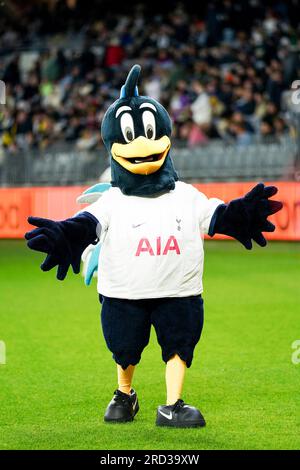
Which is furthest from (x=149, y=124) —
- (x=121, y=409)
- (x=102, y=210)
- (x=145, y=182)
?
(x=121, y=409)

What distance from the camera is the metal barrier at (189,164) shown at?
17219mm

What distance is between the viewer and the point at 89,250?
20.4 ft

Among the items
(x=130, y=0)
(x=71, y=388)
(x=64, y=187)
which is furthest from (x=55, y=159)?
(x=71, y=388)

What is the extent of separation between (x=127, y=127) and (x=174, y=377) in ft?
4.73

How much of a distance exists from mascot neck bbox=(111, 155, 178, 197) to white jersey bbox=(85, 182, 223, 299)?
40 mm

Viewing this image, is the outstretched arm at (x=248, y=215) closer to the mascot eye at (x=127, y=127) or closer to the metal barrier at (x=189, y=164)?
the mascot eye at (x=127, y=127)

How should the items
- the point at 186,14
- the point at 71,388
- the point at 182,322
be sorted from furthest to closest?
the point at 186,14
the point at 71,388
the point at 182,322

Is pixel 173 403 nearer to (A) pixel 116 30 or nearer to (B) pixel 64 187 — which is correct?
(B) pixel 64 187

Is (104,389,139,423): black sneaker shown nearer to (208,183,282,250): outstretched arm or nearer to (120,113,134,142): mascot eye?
(208,183,282,250): outstretched arm

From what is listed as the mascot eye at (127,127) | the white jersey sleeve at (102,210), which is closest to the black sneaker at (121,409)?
the white jersey sleeve at (102,210)

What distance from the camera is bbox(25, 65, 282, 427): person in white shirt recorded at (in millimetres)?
5523

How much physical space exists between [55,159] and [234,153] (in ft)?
14.1

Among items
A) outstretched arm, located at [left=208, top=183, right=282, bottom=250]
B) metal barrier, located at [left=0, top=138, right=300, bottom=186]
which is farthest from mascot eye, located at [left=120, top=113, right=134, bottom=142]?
metal barrier, located at [left=0, top=138, right=300, bottom=186]

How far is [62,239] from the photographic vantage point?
5273 mm
